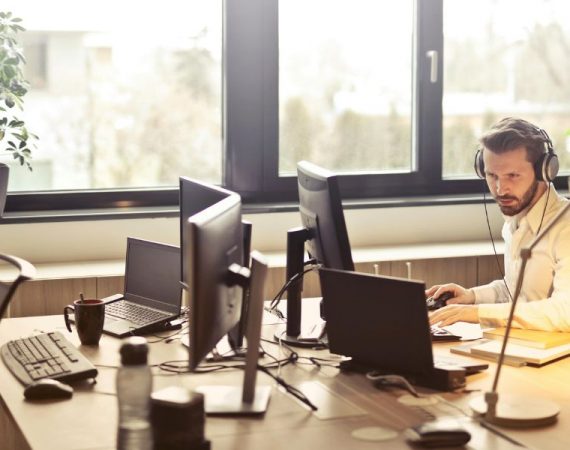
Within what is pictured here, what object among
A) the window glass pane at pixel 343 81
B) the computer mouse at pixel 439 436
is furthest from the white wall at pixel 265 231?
the computer mouse at pixel 439 436

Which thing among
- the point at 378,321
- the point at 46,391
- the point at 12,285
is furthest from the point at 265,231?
the point at 12,285

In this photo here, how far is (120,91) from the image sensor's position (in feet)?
12.9

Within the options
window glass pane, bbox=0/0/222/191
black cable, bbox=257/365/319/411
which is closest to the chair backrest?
black cable, bbox=257/365/319/411

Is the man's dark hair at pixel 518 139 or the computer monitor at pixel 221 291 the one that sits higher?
the man's dark hair at pixel 518 139

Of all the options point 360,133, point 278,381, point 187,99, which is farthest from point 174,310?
point 360,133

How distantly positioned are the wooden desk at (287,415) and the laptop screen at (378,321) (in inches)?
2.6

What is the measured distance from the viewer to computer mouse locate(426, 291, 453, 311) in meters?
2.81

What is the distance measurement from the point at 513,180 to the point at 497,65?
1805 millimetres

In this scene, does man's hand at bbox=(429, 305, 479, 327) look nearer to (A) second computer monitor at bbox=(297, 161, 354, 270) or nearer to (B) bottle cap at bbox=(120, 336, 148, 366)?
(A) second computer monitor at bbox=(297, 161, 354, 270)

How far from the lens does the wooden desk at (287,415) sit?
1.79 m

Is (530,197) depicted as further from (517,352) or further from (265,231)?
(265,231)

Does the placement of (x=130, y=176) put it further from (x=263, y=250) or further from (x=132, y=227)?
(x=263, y=250)

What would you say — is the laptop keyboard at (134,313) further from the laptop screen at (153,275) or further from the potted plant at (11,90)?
the potted plant at (11,90)

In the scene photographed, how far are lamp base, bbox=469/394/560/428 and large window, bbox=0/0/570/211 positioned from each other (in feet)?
7.62
